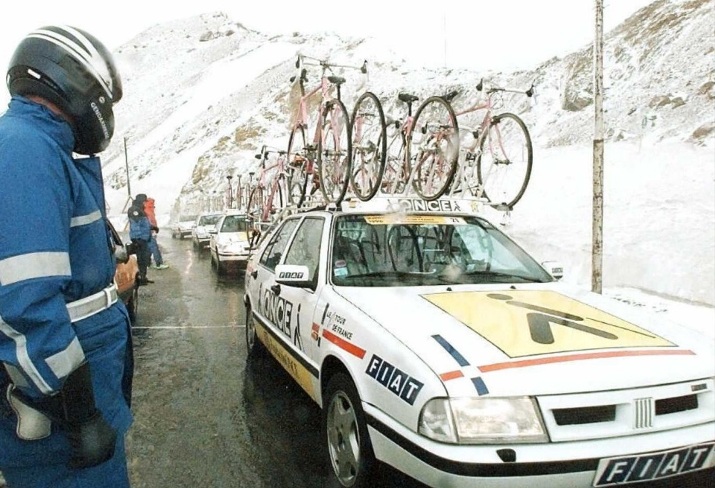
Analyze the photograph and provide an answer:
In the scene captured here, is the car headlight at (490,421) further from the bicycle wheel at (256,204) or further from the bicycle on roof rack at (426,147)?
the bicycle wheel at (256,204)

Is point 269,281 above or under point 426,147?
under

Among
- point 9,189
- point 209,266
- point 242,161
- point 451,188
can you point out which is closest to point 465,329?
point 9,189

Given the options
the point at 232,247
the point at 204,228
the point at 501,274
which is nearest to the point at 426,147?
the point at 501,274

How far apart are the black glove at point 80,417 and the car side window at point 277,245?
3131mm

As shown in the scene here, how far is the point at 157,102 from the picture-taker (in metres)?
92.1

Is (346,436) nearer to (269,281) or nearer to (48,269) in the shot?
(48,269)

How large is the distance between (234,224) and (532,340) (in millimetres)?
12482

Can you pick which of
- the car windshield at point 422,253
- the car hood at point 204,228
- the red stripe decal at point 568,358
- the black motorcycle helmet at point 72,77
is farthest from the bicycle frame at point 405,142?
the car hood at point 204,228

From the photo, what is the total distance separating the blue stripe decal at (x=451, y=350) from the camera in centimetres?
232

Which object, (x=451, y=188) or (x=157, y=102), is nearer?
(x=451, y=188)

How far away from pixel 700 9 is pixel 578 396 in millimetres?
26654

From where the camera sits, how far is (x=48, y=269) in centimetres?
152

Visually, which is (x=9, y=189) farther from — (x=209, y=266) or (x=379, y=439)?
(x=209, y=266)

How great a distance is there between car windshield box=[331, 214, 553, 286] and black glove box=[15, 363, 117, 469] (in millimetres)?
1923
